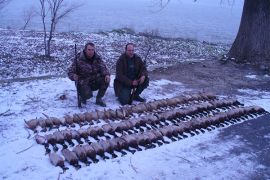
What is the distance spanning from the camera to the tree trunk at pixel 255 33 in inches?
469

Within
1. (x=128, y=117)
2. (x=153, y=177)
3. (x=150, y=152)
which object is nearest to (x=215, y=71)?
(x=128, y=117)

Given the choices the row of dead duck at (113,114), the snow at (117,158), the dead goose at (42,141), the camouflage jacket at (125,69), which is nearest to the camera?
the snow at (117,158)

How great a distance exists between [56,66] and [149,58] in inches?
141

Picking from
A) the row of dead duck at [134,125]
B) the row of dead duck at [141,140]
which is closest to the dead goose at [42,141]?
the row of dead duck at [134,125]

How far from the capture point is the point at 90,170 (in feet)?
16.2

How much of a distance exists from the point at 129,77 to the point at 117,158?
9.77 ft

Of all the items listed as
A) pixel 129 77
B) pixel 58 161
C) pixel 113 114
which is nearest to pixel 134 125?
pixel 113 114

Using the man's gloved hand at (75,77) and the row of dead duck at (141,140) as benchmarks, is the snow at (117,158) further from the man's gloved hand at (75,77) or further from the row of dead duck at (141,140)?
the man's gloved hand at (75,77)

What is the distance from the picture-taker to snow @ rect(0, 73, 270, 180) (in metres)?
4.86

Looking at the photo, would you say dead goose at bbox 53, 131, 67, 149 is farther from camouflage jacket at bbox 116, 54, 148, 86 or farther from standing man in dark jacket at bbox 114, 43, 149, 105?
camouflage jacket at bbox 116, 54, 148, 86

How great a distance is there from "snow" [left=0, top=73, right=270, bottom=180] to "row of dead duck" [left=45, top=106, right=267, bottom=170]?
0.50 feet

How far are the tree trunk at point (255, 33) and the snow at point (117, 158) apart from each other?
6.18 metres

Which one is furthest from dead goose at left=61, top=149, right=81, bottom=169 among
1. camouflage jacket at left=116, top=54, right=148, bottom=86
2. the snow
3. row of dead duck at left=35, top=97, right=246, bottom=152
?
camouflage jacket at left=116, top=54, right=148, bottom=86

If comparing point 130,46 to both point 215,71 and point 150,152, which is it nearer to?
point 150,152
